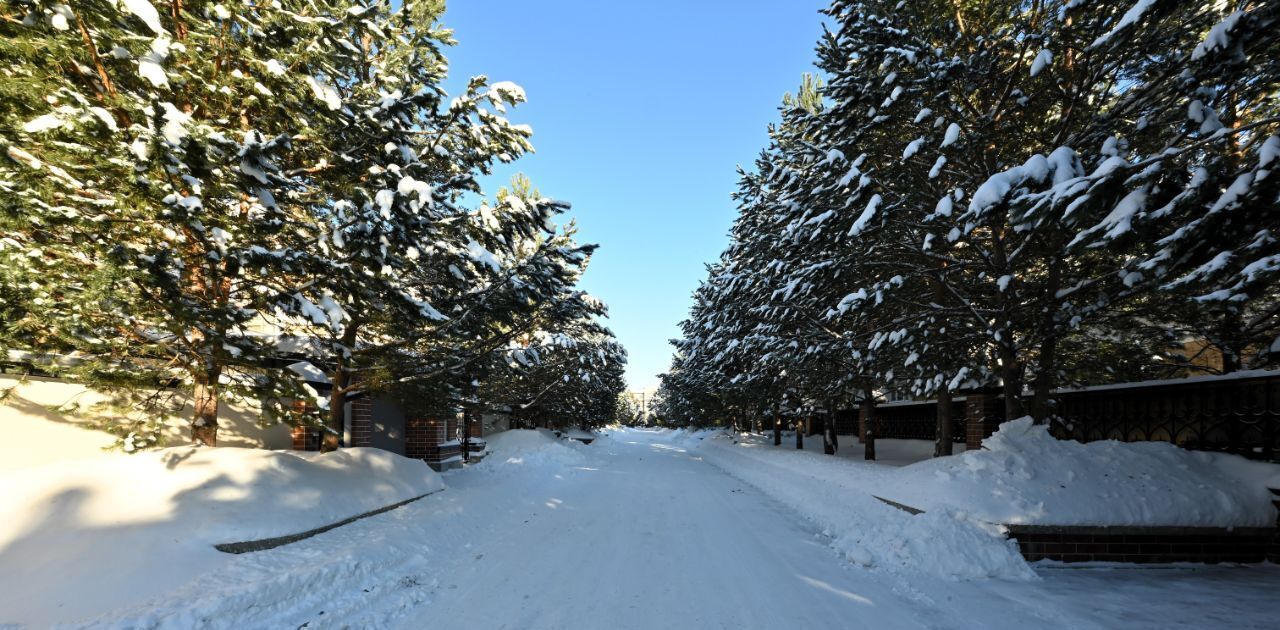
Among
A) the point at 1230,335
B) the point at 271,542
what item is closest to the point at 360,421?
the point at 271,542

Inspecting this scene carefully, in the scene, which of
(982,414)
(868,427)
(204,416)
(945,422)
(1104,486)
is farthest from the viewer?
(868,427)

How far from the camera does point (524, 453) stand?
74.0ft

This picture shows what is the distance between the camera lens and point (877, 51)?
29.3ft

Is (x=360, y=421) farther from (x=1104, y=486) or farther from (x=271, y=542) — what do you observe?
(x=1104, y=486)

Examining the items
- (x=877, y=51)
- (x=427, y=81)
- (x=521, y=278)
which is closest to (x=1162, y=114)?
(x=877, y=51)

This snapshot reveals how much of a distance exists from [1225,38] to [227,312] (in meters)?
10.6

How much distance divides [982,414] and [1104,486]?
5.50 m

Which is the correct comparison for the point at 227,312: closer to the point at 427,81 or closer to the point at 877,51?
the point at 427,81

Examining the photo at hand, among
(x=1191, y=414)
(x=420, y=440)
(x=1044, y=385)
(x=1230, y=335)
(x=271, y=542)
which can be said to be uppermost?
(x=1230, y=335)

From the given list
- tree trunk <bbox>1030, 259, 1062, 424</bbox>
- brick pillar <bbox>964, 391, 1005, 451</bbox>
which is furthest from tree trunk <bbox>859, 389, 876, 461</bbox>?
tree trunk <bbox>1030, 259, 1062, 424</bbox>

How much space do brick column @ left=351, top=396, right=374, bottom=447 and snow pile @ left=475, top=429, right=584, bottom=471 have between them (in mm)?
4194

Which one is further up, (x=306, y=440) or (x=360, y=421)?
(x=360, y=421)

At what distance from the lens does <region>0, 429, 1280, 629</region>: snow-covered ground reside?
194 inches

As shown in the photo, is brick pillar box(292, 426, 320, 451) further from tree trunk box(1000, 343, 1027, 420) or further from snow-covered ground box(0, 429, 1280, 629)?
tree trunk box(1000, 343, 1027, 420)
